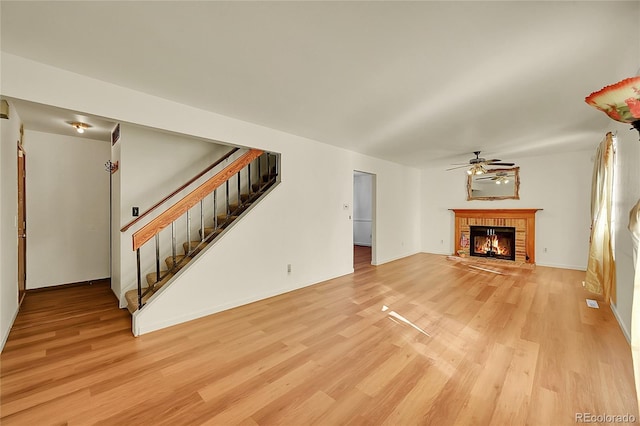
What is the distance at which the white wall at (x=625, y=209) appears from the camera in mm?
2414

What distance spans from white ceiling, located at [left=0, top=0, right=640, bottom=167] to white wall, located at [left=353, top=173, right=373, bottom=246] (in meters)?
5.98

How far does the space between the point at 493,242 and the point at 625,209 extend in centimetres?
390

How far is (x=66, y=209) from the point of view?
171 inches

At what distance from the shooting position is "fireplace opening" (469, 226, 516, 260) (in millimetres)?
6148

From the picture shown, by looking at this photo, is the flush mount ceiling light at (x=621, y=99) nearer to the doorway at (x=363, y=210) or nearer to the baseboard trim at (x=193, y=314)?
the baseboard trim at (x=193, y=314)

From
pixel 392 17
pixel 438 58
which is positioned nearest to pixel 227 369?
pixel 392 17

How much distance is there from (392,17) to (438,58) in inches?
25.1

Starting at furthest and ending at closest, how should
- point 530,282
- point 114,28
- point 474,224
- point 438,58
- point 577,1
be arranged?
point 474,224
point 530,282
point 438,58
point 114,28
point 577,1

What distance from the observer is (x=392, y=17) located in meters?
1.58

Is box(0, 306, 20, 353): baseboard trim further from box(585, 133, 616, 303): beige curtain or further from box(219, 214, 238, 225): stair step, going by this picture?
box(585, 133, 616, 303): beige curtain

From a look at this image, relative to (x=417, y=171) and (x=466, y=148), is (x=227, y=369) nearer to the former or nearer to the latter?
(x=466, y=148)

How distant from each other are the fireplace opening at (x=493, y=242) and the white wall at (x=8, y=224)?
8227 millimetres

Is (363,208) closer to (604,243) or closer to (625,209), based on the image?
(604,243)

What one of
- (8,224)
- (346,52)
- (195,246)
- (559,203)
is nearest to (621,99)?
(346,52)
